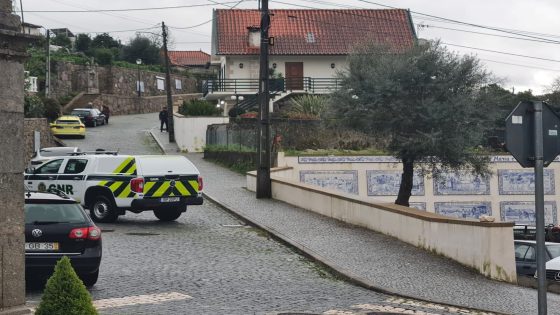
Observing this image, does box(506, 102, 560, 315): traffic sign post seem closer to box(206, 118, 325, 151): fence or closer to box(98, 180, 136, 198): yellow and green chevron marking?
box(98, 180, 136, 198): yellow and green chevron marking

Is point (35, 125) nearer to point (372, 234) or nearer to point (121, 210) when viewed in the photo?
point (121, 210)

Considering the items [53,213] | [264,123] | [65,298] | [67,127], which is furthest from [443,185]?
[65,298]

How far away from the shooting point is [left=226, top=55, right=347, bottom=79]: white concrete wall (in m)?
57.3

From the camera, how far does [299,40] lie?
58.4 m

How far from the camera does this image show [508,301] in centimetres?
1305

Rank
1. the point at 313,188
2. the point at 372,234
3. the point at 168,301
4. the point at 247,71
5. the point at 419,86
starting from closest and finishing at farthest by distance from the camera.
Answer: the point at 168,301
the point at 372,234
the point at 313,188
the point at 419,86
the point at 247,71

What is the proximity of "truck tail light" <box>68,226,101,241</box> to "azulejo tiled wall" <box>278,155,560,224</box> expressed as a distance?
22.1 metres

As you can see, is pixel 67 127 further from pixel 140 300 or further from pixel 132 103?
pixel 140 300

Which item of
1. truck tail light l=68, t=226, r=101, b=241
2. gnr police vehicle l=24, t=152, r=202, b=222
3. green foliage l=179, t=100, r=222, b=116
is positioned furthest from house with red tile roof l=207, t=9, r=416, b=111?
truck tail light l=68, t=226, r=101, b=241

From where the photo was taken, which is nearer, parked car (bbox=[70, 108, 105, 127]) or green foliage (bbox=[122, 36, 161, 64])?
parked car (bbox=[70, 108, 105, 127])

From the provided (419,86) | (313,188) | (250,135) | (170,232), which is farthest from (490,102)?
(250,135)

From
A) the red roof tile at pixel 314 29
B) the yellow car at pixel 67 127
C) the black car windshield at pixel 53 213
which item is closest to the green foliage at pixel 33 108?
the yellow car at pixel 67 127

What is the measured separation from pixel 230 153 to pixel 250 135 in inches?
70.1

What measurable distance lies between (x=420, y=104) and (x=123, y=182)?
10.4 meters
